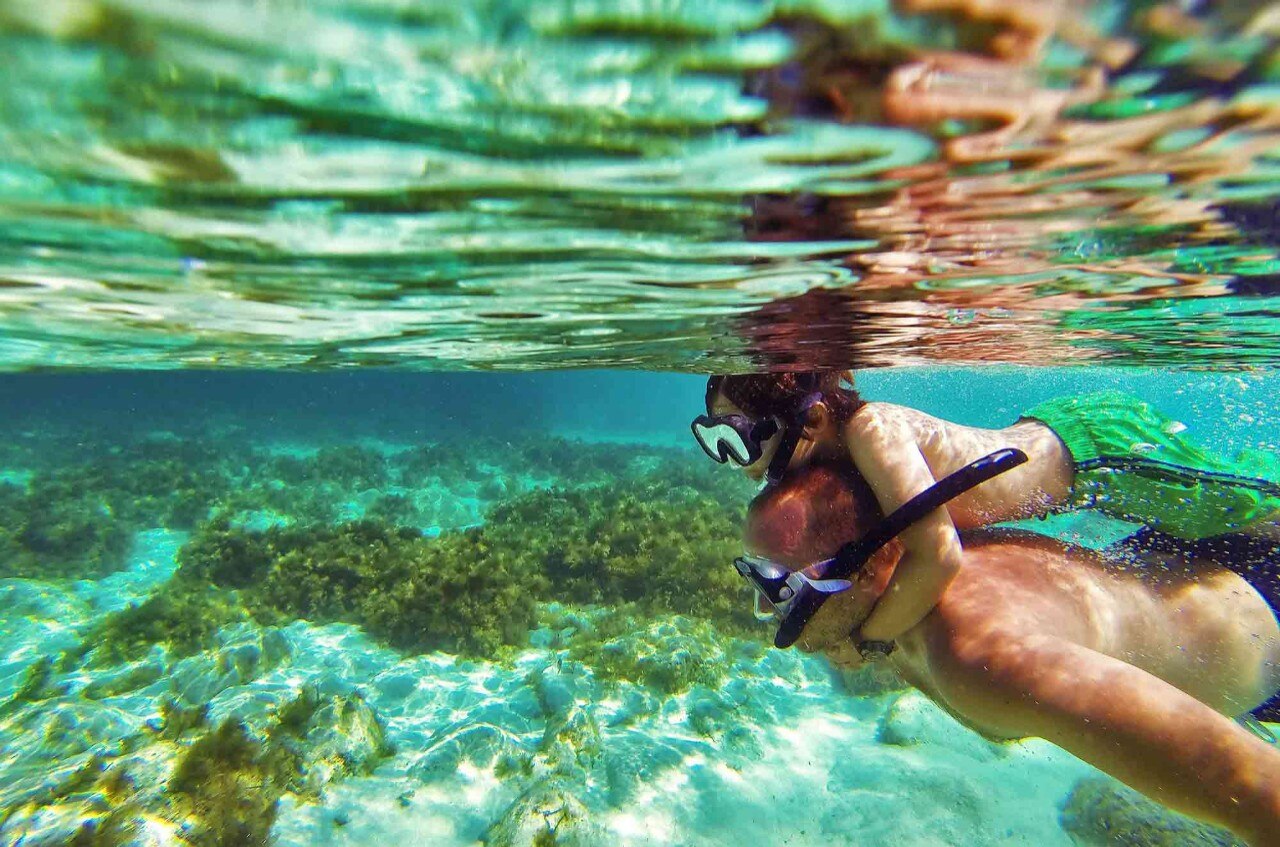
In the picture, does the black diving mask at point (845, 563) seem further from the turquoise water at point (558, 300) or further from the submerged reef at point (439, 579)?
the submerged reef at point (439, 579)

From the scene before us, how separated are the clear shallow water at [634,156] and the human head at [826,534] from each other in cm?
178

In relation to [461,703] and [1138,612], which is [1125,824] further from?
[461,703]

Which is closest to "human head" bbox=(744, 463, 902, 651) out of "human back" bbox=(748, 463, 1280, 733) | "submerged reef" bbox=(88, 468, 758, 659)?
"human back" bbox=(748, 463, 1280, 733)

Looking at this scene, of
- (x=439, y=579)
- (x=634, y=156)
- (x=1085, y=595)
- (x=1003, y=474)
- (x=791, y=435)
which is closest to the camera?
→ (x=634, y=156)

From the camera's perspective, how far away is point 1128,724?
2043mm

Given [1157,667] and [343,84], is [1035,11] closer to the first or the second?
[343,84]

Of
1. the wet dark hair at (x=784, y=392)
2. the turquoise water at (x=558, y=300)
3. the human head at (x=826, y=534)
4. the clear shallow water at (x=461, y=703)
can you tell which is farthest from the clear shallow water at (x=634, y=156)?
the clear shallow water at (x=461, y=703)

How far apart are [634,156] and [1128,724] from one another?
317cm

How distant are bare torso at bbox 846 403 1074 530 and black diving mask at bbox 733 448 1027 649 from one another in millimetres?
874

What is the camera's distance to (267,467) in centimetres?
2192

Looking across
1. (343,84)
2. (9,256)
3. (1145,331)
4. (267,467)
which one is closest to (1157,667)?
(343,84)

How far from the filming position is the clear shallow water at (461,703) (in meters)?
5.67

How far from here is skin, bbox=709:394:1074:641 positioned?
302 centimetres

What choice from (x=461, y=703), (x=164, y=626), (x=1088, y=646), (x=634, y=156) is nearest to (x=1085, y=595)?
(x=1088, y=646)
